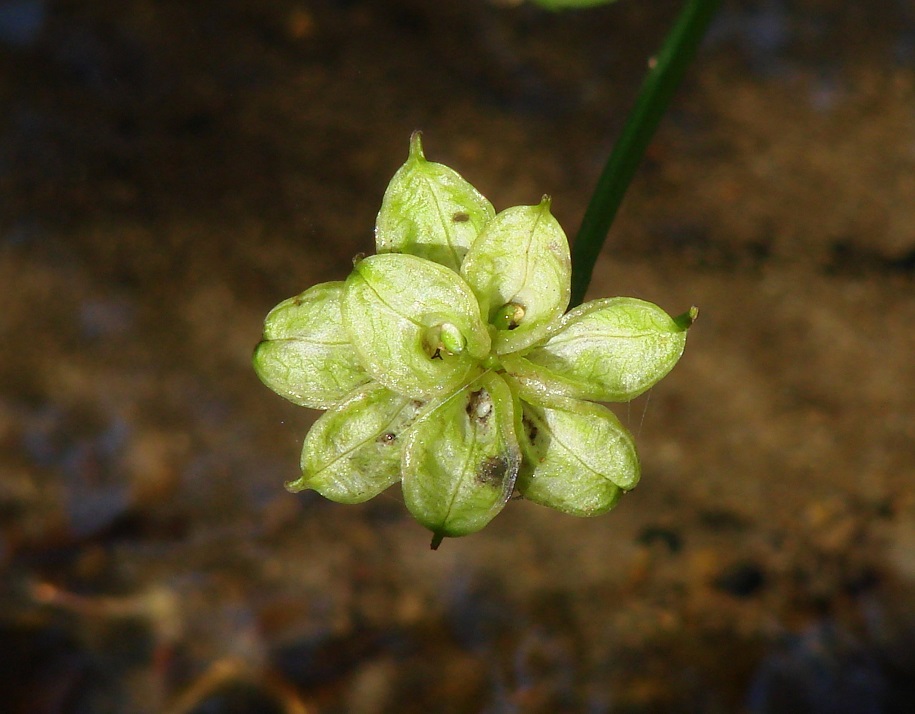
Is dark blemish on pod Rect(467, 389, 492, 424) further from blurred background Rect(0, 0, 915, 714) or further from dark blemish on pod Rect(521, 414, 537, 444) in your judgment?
blurred background Rect(0, 0, 915, 714)

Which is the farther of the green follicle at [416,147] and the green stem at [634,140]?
the green stem at [634,140]

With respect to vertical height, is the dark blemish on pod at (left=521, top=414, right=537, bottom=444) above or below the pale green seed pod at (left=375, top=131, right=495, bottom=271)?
below

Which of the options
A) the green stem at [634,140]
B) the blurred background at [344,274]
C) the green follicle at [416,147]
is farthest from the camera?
the blurred background at [344,274]

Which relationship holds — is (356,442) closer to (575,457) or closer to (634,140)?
(575,457)

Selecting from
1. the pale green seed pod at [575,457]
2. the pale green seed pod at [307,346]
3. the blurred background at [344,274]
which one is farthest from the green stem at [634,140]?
the blurred background at [344,274]

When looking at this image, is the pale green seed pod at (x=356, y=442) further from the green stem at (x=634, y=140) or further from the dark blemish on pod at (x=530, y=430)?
the green stem at (x=634, y=140)

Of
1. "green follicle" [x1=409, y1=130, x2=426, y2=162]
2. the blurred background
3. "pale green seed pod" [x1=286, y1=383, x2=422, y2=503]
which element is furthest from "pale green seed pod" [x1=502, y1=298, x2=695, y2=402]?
the blurred background
